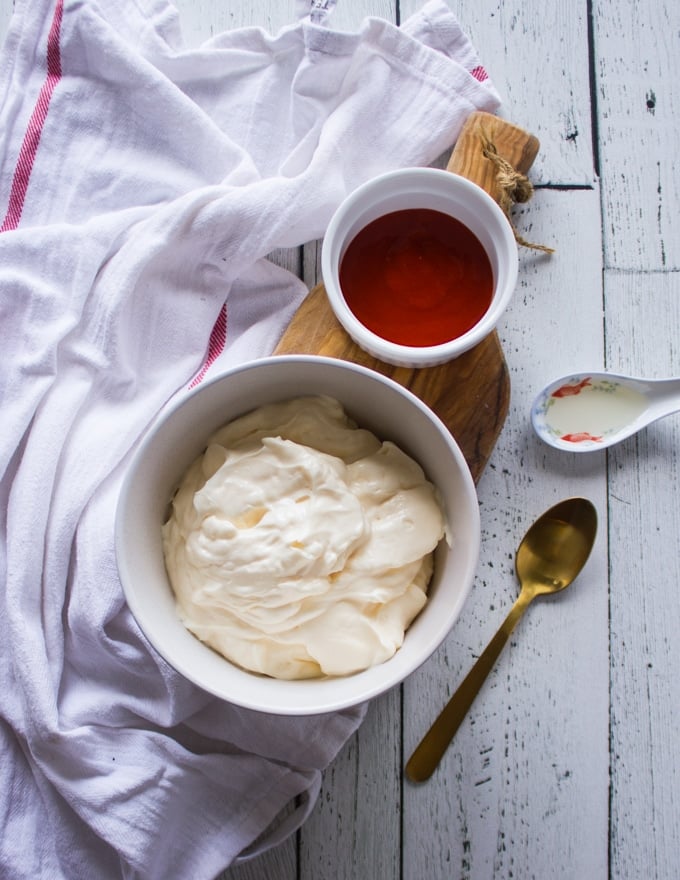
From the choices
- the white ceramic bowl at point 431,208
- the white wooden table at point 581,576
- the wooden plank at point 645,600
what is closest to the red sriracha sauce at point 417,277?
the white ceramic bowl at point 431,208

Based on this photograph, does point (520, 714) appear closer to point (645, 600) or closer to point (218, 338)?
point (645, 600)

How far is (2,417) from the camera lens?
971mm

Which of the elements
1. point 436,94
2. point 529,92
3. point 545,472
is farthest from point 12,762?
point 529,92

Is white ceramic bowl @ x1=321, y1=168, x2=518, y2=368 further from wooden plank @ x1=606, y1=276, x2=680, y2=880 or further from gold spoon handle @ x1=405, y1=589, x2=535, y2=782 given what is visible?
gold spoon handle @ x1=405, y1=589, x2=535, y2=782

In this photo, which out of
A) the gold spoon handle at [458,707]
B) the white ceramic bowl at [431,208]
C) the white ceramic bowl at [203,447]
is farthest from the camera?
the gold spoon handle at [458,707]

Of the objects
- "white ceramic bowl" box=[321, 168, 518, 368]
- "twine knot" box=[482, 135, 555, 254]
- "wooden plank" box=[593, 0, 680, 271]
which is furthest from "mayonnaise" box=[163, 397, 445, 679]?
"wooden plank" box=[593, 0, 680, 271]

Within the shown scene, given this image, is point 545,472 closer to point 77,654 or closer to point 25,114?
point 77,654

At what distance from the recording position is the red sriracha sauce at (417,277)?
0.97m

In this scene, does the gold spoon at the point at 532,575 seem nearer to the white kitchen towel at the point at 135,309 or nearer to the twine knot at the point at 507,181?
the white kitchen towel at the point at 135,309

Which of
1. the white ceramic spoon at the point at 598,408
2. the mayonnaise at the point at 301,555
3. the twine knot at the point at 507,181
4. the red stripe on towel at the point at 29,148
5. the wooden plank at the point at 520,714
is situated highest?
the red stripe on towel at the point at 29,148

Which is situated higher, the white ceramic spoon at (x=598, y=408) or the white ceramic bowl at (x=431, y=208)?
the white ceramic bowl at (x=431, y=208)

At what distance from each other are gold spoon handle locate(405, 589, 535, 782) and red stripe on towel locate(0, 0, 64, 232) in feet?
2.76

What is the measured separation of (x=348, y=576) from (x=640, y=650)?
52 cm

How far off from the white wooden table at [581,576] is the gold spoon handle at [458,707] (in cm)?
2
